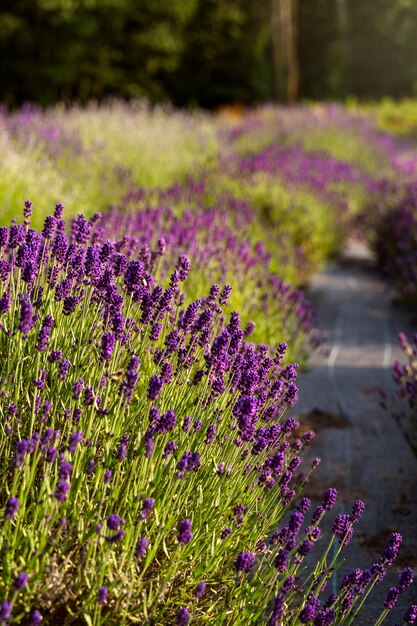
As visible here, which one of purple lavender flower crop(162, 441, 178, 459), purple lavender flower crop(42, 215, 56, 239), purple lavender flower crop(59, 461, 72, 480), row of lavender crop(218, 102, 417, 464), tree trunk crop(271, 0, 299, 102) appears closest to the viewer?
purple lavender flower crop(59, 461, 72, 480)

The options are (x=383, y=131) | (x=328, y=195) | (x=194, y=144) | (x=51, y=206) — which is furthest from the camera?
(x=383, y=131)

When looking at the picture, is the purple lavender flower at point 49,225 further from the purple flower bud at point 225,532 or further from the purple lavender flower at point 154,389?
the purple flower bud at point 225,532

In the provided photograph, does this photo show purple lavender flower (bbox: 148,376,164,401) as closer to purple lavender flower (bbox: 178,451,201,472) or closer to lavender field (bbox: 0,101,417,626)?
lavender field (bbox: 0,101,417,626)

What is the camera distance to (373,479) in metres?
3.90

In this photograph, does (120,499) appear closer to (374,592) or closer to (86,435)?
(86,435)

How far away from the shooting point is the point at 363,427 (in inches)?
179

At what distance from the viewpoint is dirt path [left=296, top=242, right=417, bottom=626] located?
334 centimetres

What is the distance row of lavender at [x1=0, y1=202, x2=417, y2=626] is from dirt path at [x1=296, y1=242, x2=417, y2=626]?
28.2 inches

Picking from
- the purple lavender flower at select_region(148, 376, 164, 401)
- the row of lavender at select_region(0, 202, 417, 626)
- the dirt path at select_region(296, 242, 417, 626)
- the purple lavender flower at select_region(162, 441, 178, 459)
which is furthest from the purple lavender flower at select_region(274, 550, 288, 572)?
the dirt path at select_region(296, 242, 417, 626)

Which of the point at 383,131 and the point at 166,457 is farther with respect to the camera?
the point at 383,131

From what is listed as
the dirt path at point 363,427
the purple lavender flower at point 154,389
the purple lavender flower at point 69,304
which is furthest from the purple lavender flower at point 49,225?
the dirt path at point 363,427

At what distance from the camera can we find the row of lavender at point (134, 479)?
2014 millimetres

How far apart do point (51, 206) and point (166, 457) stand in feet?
15.4

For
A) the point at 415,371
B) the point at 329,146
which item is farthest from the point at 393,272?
the point at 329,146
